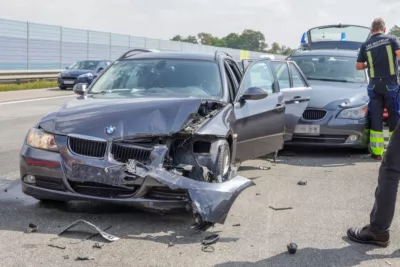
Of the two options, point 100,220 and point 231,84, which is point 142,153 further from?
point 231,84

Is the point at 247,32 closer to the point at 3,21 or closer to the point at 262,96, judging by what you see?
the point at 3,21

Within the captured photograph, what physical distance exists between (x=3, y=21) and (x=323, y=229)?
2574 cm

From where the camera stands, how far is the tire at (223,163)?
4902mm

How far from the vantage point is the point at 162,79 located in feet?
20.1

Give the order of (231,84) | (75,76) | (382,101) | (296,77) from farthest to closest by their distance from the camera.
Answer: (75,76), (296,77), (382,101), (231,84)

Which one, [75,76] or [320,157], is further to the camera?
[75,76]

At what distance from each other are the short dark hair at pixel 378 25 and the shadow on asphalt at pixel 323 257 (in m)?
4.89

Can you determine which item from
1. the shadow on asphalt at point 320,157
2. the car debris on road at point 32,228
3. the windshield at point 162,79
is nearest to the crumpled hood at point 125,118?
the windshield at point 162,79

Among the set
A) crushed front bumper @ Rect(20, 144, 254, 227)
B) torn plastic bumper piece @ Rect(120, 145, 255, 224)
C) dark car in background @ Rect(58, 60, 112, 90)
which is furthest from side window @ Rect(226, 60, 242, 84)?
dark car in background @ Rect(58, 60, 112, 90)

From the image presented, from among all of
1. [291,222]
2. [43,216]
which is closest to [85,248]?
[43,216]

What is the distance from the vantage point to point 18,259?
3.88m

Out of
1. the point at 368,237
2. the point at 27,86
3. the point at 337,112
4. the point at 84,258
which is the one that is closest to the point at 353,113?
the point at 337,112

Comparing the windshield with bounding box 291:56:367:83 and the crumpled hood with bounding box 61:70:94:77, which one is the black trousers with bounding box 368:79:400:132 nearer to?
the windshield with bounding box 291:56:367:83

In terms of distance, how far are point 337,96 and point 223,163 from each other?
4327 millimetres
